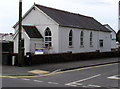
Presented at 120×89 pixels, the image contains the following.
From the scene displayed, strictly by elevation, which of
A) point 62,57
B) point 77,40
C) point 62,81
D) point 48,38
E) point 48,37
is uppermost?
point 48,37

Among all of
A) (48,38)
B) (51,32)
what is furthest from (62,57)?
(48,38)

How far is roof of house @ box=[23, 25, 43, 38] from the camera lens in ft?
94.1

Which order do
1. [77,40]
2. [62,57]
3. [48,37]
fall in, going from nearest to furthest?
[62,57]
[48,37]
[77,40]

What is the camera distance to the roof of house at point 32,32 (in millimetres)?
28669

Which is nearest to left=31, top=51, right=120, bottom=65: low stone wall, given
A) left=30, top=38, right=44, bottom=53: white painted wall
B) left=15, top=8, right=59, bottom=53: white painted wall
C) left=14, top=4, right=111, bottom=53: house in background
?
left=14, top=4, right=111, bottom=53: house in background

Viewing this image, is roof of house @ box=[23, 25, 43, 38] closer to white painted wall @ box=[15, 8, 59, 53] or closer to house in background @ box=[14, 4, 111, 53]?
house in background @ box=[14, 4, 111, 53]

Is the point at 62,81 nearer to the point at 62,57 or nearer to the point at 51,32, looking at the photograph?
the point at 62,57

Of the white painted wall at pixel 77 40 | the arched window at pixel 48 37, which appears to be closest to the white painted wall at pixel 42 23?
the arched window at pixel 48 37

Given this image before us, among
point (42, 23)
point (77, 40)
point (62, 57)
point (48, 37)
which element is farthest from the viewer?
point (77, 40)

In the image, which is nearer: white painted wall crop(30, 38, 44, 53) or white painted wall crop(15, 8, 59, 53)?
white painted wall crop(30, 38, 44, 53)

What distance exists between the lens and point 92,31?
118 feet

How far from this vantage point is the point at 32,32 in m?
29.3

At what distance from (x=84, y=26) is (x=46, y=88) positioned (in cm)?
2530

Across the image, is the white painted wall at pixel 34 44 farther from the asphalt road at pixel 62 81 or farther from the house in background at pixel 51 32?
the asphalt road at pixel 62 81
